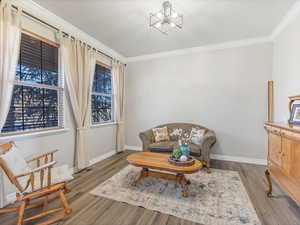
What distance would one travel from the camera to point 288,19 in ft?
8.48

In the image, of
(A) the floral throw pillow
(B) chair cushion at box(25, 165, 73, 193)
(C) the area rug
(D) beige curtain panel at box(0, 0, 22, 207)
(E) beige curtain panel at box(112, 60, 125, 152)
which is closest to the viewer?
(B) chair cushion at box(25, 165, 73, 193)

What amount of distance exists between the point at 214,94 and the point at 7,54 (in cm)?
405

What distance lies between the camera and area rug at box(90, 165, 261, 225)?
177 centimetres

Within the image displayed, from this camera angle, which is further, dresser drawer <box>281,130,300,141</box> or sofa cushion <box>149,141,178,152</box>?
sofa cushion <box>149,141,178,152</box>


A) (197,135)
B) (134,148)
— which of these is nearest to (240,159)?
(197,135)

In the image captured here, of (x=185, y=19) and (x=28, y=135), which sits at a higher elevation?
(x=185, y=19)

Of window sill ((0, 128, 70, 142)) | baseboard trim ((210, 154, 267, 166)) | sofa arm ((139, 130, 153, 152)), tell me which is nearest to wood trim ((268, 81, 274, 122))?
baseboard trim ((210, 154, 267, 166))

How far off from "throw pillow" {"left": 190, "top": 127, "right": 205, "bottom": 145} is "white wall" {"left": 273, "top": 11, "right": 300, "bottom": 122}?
1.51 metres

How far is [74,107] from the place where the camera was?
289 centimetres

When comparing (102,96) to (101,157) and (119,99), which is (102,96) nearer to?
(119,99)

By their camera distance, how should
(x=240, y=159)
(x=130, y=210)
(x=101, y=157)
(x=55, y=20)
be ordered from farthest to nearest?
(x=101, y=157) → (x=240, y=159) → (x=55, y=20) → (x=130, y=210)

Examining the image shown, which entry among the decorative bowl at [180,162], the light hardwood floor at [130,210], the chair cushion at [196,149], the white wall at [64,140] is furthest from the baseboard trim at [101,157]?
the chair cushion at [196,149]

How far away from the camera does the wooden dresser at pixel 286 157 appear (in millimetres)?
1402

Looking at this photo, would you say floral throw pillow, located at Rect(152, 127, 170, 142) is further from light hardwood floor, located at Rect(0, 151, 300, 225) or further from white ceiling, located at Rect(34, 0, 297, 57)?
white ceiling, located at Rect(34, 0, 297, 57)
